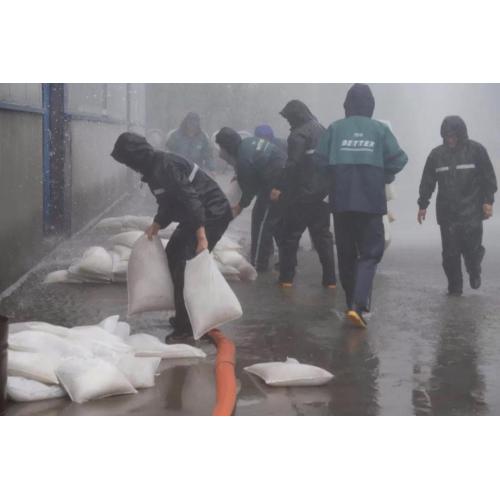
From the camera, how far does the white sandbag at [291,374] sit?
196 inches

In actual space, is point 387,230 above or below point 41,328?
above

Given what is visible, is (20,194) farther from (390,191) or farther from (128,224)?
(390,191)

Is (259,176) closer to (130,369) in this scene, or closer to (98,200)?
(98,200)

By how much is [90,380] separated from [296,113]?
2.37 m

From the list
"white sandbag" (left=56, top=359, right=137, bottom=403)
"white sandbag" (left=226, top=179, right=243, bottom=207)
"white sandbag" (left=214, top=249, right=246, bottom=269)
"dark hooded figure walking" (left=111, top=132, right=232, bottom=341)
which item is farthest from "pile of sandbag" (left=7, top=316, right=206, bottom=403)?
"white sandbag" (left=226, top=179, right=243, bottom=207)

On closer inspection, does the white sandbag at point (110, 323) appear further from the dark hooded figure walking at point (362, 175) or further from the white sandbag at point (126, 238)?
the dark hooded figure walking at point (362, 175)

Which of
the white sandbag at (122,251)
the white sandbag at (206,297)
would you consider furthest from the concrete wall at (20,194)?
the white sandbag at (206,297)

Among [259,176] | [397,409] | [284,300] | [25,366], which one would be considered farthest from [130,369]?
[259,176]

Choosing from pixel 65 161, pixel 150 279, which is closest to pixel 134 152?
pixel 150 279

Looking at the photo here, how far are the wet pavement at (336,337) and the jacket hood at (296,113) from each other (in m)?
0.80

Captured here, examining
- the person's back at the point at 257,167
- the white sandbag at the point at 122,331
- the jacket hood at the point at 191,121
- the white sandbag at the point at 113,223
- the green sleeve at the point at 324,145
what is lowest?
the white sandbag at the point at 122,331

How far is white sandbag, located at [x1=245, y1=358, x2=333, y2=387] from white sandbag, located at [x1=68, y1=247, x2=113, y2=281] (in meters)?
1.99

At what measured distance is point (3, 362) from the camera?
177 inches

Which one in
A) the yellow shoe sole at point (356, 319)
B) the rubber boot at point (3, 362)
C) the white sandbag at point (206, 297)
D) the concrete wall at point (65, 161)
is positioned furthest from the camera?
the concrete wall at point (65, 161)
